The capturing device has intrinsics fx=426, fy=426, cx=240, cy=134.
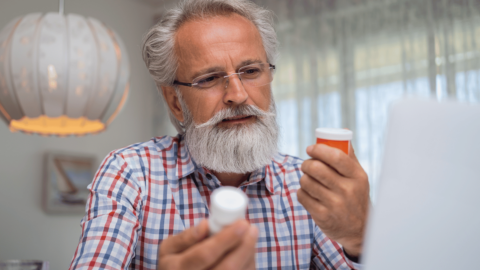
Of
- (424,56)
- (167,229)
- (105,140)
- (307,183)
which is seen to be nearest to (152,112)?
(105,140)

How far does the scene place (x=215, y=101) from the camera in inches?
50.0

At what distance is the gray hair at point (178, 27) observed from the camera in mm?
1399

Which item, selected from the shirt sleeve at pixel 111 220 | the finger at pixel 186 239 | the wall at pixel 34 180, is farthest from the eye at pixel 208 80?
the wall at pixel 34 180

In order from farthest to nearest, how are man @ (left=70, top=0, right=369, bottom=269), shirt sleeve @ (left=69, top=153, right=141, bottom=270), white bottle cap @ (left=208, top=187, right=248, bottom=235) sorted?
man @ (left=70, top=0, right=369, bottom=269), shirt sleeve @ (left=69, top=153, right=141, bottom=270), white bottle cap @ (left=208, top=187, right=248, bottom=235)

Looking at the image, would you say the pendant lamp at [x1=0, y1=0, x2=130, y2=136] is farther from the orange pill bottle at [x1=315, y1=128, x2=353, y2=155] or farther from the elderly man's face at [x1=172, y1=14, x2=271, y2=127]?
the orange pill bottle at [x1=315, y1=128, x2=353, y2=155]

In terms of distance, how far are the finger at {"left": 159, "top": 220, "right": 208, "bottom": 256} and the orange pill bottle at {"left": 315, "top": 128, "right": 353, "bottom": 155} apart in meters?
0.29

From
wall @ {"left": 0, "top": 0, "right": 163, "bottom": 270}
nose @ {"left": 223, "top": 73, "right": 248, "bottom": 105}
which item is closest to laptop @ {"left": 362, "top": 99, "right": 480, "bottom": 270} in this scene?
nose @ {"left": 223, "top": 73, "right": 248, "bottom": 105}

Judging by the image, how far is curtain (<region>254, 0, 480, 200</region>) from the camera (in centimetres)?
310

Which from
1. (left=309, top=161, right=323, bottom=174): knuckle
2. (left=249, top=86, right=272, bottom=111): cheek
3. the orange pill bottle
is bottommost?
(left=309, top=161, right=323, bottom=174): knuckle

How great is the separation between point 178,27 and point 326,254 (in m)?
0.86

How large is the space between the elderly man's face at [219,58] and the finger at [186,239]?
29.2 inches

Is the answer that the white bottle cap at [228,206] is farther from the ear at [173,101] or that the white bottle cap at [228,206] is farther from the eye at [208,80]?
the ear at [173,101]

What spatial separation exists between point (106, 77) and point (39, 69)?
253 millimetres

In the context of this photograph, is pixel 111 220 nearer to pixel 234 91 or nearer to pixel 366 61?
pixel 234 91
